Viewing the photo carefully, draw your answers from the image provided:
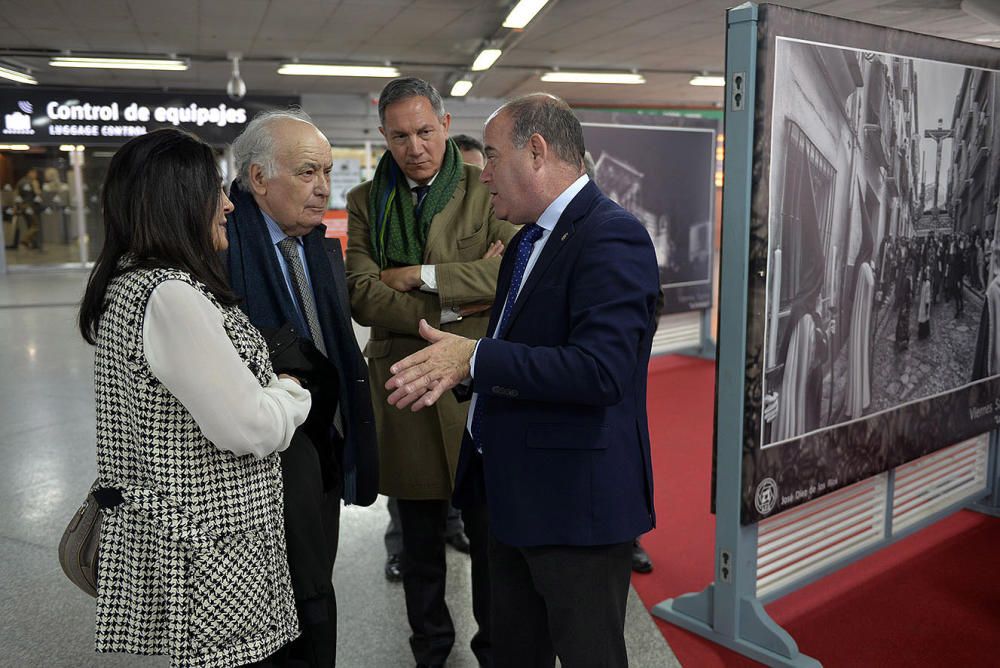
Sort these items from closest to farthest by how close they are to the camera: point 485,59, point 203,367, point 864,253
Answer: point 203,367 < point 864,253 < point 485,59

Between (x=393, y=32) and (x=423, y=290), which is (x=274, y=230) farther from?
(x=393, y=32)

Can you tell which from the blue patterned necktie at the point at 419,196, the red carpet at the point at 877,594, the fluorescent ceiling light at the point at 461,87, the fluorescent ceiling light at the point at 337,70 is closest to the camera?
the blue patterned necktie at the point at 419,196

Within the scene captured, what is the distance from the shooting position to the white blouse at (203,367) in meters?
1.48

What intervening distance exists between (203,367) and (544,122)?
2.69 feet

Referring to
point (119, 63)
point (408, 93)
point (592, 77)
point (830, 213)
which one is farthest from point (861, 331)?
point (592, 77)

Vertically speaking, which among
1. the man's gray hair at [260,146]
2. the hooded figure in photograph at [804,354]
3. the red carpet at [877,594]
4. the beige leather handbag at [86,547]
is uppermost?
the man's gray hair at [260,146]

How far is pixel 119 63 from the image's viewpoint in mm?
12000

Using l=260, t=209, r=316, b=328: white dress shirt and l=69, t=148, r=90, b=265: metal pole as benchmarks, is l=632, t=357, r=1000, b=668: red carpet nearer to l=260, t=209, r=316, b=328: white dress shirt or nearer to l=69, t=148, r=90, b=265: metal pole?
l=260, t=209, r=316, b=328: white dress shirt

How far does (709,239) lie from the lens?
24.0 feet

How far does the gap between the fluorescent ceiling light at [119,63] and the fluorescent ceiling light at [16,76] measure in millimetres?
934

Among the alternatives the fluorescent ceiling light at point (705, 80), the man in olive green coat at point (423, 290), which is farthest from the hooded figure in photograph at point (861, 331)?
the fluorescent ceiling light at point (705, 80)

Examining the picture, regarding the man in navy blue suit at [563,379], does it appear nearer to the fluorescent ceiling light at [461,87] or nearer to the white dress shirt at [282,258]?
the white dress shirt at [282,258]

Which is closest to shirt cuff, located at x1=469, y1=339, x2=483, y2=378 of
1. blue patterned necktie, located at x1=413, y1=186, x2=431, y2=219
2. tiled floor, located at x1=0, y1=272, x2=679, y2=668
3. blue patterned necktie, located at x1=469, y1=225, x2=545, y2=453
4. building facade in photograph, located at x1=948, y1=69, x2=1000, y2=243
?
blue patterned necktie, located at x1=469, y1=225, x2=545, y2=453

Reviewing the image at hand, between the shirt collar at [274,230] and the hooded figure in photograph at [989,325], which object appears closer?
the shirt collar at [274,230]
